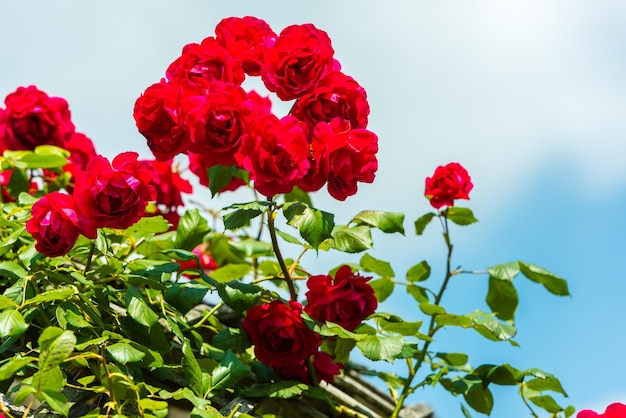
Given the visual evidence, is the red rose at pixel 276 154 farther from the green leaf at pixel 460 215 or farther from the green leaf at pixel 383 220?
the green leaf at pixel 460 215

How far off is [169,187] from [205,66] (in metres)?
0.96

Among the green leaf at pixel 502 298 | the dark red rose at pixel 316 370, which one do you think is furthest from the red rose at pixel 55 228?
the green leaf at pixel 502 298

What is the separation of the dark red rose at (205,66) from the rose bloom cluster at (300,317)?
1.69 ft

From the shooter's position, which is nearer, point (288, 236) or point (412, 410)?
point (288, 236)

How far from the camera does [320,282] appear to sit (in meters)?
1.98

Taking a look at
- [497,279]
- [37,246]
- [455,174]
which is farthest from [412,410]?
[37,246]

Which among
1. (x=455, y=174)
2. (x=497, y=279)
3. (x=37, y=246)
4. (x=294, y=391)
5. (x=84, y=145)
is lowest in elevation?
(x=294, y=391)

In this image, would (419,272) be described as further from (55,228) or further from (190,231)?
(55,228)

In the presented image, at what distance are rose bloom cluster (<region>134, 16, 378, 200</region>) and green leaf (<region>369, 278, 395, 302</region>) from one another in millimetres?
633

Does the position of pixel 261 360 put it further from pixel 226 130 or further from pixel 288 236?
pixel 226 130

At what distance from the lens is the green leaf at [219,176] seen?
183cm

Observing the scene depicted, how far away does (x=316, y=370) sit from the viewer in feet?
6.78

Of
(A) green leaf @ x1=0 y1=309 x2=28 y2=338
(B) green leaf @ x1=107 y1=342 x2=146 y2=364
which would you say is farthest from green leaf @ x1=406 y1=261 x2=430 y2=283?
(A) green leaf @ x1=0 y1=309 x2=28 y2=338

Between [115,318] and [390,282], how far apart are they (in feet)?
2.78
